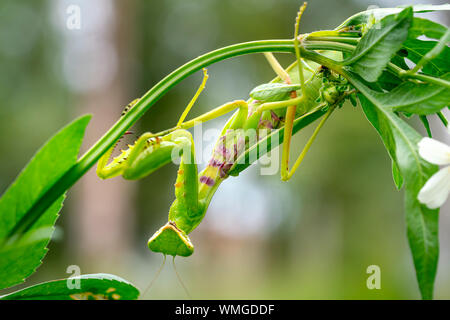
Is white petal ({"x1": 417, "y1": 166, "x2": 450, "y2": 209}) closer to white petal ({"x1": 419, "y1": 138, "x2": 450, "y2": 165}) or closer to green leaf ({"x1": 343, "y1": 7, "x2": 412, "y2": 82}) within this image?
white petal ({"x1": 419, "y1": 138, "x2": 450, "y2": 165})

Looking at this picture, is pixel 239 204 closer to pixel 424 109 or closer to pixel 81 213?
pixel 81 213

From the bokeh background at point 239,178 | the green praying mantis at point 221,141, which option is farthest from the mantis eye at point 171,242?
the bokeh background at point 239,178

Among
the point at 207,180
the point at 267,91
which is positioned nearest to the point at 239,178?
the point at 207,180

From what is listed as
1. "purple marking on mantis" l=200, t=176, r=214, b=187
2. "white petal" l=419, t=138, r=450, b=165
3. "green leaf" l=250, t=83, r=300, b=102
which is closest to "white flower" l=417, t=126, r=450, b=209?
"white petal" l=419, t=138, r=450, b=165

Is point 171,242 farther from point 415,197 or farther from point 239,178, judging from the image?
point 239,178

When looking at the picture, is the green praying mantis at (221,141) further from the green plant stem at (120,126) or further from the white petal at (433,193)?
the white petal at (433,193)
